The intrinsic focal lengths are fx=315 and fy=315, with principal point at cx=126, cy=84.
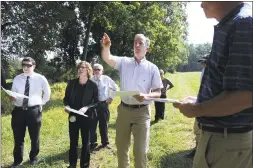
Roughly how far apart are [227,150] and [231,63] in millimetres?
599

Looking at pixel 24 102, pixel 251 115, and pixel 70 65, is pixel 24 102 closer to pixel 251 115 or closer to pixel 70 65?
pixel 251 115

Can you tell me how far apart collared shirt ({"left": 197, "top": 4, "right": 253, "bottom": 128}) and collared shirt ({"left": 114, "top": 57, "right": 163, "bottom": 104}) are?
2328 millimetres

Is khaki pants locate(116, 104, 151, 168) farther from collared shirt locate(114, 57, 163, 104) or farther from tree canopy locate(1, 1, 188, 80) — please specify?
tree canopy locate(1, 1, 188, 80)

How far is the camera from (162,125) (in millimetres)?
10133

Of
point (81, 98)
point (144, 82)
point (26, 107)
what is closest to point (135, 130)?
point (144, 82)

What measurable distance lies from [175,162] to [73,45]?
872 inches

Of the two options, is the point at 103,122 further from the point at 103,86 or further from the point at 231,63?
the point at 231,63

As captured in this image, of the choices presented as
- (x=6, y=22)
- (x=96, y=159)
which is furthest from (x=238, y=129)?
(x=6, y=22)

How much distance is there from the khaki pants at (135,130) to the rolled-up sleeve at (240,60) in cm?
273

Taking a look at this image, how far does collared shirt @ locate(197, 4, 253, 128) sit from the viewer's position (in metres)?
1.75

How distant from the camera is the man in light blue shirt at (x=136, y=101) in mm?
4473

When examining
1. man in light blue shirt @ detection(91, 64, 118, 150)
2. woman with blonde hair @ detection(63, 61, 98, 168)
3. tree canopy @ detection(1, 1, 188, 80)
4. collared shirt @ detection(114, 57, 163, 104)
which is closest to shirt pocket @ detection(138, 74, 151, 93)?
collared shirt @ detection(114, 57, 163, 104)

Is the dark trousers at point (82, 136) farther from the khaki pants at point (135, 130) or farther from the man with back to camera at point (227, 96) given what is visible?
the man with back to camera at point (227, 96)

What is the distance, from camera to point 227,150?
6.68 feet
